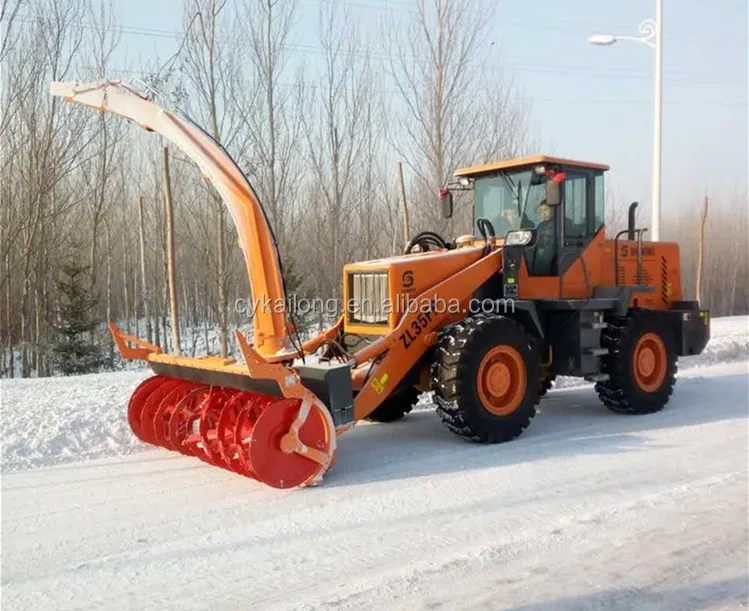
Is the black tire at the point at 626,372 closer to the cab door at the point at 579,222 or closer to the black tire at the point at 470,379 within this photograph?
the cab door at the point at 579,222

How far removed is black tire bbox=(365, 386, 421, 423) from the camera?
811 cm

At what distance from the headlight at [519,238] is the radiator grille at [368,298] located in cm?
162

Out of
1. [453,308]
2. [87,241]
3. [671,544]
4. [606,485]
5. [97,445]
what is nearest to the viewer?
[671,544]

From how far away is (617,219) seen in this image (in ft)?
96.7

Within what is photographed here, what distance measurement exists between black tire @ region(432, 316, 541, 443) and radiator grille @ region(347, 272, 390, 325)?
27.4 inches

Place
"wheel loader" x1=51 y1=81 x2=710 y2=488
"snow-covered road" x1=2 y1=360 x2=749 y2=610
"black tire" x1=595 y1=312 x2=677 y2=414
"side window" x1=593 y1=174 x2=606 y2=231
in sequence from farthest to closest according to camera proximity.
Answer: "side window" x1=593 y1=174 x2=606 y2=231 → "black tire" x1=595 y1=312 x2=677 y2=414 → "wheel loader" x1=51 y1=81 x2=710 y2=488 → "snow-covered road" x1=2 y1=360 x2=749 y2=610

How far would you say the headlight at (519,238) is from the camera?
785cm

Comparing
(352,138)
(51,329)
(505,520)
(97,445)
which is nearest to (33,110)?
(51,329)

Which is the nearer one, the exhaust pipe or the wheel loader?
the wheel loader

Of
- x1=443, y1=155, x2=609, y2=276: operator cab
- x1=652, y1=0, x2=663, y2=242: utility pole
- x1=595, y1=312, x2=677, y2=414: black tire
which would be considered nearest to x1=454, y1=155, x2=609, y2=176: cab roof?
x1=443, y1=155, x2=609, y2=276: operator cab

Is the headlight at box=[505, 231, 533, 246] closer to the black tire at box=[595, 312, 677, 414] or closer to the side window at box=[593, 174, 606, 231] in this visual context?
the side window at box=[593, 174, 606, 231]

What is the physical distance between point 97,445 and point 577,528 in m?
4.48

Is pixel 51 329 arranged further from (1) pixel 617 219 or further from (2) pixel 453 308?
(1) pixel 617 219

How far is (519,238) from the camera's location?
7.90 m
